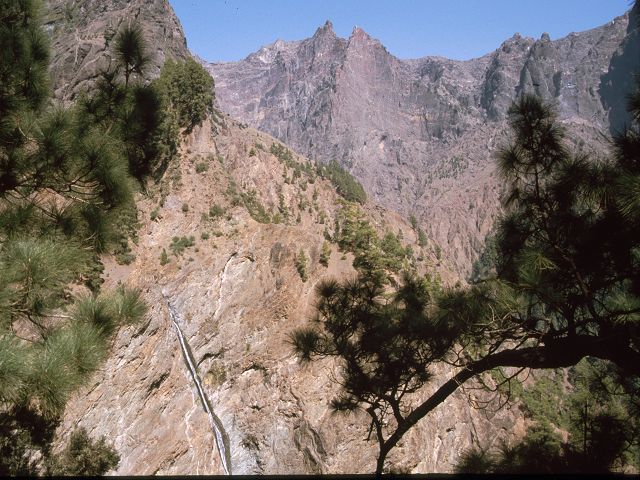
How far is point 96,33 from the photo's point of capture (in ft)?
106

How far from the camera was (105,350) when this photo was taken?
324cm

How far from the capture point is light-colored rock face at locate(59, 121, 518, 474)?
42.3 ft

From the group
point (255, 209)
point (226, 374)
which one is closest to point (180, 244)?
point (226, 374)

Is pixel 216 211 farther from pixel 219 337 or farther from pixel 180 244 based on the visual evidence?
pixel 219 337

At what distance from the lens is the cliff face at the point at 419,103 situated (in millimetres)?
136000

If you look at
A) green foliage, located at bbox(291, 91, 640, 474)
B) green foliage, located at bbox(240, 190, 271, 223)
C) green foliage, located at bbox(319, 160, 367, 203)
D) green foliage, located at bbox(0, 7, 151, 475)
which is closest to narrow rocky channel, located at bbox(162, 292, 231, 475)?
green foliage, located at bbox(240, 190, 271, 223)

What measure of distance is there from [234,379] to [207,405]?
1.30 meters

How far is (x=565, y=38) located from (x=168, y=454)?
221391 mm

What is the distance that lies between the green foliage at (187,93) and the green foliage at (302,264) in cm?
1280

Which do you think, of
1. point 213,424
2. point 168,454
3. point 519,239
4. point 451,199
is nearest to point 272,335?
point 213,424

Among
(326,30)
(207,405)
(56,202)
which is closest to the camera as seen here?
(56,202)

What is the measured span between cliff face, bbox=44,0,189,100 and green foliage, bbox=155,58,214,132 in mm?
1354

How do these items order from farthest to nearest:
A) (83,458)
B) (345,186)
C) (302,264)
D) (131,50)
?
1. (345,186)
2. (302,264)
3. (83,458)
4. (131,50)

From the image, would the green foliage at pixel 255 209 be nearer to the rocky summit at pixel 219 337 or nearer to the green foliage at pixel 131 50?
the rocky summit at pixel 219 337
